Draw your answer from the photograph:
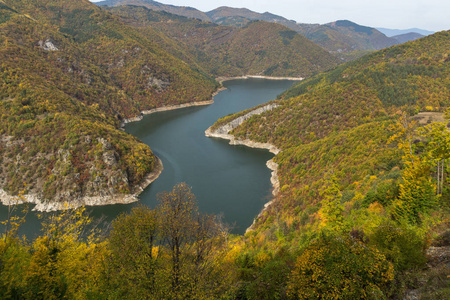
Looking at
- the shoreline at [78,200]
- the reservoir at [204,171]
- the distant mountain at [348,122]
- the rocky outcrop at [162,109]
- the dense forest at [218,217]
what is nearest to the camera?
the dense forest at [218,217]

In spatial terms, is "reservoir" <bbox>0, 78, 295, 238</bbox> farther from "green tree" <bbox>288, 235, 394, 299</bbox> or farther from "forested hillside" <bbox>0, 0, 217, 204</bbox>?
"green tree" <bbox>288, 235, 394, 299</bbox>

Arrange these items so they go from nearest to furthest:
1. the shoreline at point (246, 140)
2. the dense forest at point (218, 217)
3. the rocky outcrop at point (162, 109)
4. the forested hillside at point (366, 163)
Answer: 1. the dense forest at point (218, 217)
2. the forested hillside at point (366, 163)
3. the shoreline at point (246, 140)
4. the rocky outcrop at point (162, 109)

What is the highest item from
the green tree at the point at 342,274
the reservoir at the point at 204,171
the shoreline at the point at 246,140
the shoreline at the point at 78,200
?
the green tree at the point at 342,274

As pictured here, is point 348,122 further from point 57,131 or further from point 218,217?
point 57,131

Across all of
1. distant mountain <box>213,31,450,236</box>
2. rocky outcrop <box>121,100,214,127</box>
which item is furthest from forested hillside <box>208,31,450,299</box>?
rocky outcrop <box>121,100,214,127</box>

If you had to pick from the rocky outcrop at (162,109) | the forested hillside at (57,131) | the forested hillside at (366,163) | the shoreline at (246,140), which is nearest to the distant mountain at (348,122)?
the forested hillside at (366,163)

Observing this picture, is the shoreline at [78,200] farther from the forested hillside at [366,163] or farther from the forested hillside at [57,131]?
the forested hillside at [366,163]

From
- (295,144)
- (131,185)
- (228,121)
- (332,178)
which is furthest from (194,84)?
(332,178)
